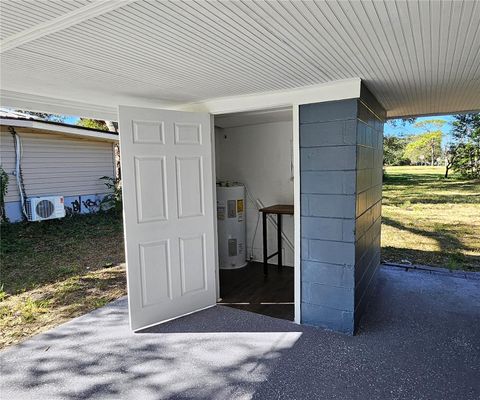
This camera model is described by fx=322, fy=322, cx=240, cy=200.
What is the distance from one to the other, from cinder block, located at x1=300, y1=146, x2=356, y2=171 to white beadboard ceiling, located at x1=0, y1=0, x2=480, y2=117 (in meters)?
0.55

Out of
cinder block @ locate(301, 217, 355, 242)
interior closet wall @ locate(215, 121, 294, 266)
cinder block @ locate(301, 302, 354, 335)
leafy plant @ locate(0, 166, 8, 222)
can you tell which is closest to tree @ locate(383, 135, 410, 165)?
interior closet wall @ locate(215, 121, 294, 266)

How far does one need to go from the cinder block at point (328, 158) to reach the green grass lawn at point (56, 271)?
270 cm

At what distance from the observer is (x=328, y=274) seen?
2.82 metres

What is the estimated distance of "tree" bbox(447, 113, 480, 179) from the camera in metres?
10.0

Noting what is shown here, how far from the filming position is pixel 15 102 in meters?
2.87

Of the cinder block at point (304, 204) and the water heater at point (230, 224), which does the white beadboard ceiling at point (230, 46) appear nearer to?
the cinder block at point (304, 204)

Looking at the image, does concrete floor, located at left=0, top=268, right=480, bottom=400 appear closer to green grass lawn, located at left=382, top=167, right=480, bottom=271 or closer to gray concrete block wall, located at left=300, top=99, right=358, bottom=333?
gray concrete block wall, located at left=300, top=99, right=358, bottom=333

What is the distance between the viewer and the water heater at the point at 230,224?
177 inches

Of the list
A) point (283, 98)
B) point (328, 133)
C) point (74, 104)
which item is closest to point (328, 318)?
point (328, 133)

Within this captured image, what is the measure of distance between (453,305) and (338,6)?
10.5ft

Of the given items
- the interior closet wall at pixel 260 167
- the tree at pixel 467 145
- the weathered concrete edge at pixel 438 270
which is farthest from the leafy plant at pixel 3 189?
the tree at pixel 467 145

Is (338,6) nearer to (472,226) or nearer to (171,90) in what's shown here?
(171,90)

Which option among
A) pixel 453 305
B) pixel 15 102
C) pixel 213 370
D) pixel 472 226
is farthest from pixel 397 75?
pixel 472 226

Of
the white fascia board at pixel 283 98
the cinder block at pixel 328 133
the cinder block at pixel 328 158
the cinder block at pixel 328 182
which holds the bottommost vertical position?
the cinder block at pixel 328 182
